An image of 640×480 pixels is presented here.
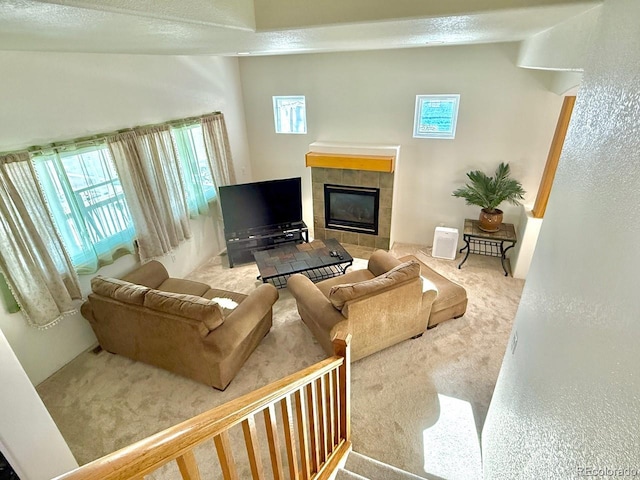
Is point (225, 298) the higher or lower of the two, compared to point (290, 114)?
lower

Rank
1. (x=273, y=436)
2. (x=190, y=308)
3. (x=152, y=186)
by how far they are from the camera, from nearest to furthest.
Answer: (x=273, y=436) < (x=190, y=308) < (x=152, y=186)

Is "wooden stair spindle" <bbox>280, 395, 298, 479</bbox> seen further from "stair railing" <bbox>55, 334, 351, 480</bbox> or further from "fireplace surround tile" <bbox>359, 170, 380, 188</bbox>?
"fireplace surround tile" <bbox>359, 170, 380, 188</bbox>

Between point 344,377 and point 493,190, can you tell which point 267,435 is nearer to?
point 344,377

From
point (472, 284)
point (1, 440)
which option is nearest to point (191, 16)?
point (1, 440)

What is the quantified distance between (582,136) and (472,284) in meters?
3.28

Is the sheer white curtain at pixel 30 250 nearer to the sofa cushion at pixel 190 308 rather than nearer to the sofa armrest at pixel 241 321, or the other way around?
the sofa cushion at pixel 190 308

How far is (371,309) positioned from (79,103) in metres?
3.31

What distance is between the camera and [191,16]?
4.06 ft

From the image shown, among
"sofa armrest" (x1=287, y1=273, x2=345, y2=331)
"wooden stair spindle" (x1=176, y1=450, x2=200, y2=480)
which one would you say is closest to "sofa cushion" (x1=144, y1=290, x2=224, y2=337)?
"sofa armrest" (x1=287, y1=273, x2=345, y2=331)

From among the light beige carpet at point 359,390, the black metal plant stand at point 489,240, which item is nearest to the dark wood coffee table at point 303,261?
the light beige carpet at point 359,390

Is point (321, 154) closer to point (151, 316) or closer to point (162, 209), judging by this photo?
point (162, 209)

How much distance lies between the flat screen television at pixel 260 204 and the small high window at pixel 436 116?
1.94 m

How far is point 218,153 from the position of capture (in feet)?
16.1

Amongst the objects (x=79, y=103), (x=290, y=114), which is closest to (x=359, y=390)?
(x=79, y=103)
